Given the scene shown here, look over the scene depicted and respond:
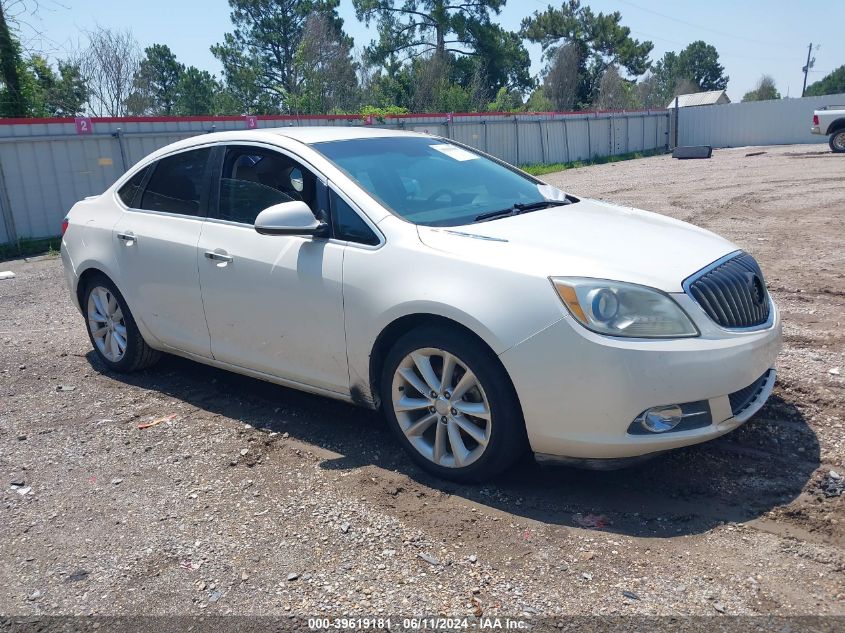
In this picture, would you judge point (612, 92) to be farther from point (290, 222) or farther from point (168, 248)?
point (290, 222)

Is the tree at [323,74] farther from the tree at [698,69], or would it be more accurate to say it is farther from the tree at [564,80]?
the tree at [698,69]

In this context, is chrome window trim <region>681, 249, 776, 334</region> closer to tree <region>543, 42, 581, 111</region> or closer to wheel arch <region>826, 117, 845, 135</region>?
wheel arch <region>826, 117, 845, 135</region>

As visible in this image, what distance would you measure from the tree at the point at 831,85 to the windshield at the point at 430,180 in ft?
307

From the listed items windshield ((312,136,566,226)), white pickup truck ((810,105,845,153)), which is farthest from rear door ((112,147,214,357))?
white pickup truck ((810,105,845,153))

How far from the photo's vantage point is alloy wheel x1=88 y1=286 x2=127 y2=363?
551cm

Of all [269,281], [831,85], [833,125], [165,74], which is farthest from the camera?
[831,85]

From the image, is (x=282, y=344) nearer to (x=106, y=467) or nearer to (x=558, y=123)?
(x=106, y=467)

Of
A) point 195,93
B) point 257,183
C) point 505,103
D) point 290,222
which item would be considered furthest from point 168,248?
point 195,93

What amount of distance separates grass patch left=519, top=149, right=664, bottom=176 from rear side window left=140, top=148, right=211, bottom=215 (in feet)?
72.4

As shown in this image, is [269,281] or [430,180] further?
[430,180]

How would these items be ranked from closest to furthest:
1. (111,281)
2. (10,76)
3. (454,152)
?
(454,152), (111,281), (10,76)

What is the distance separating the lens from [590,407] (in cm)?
324

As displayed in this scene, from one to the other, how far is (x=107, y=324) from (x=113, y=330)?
75 millimetres

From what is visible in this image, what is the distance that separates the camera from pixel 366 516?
3484 millimetres
